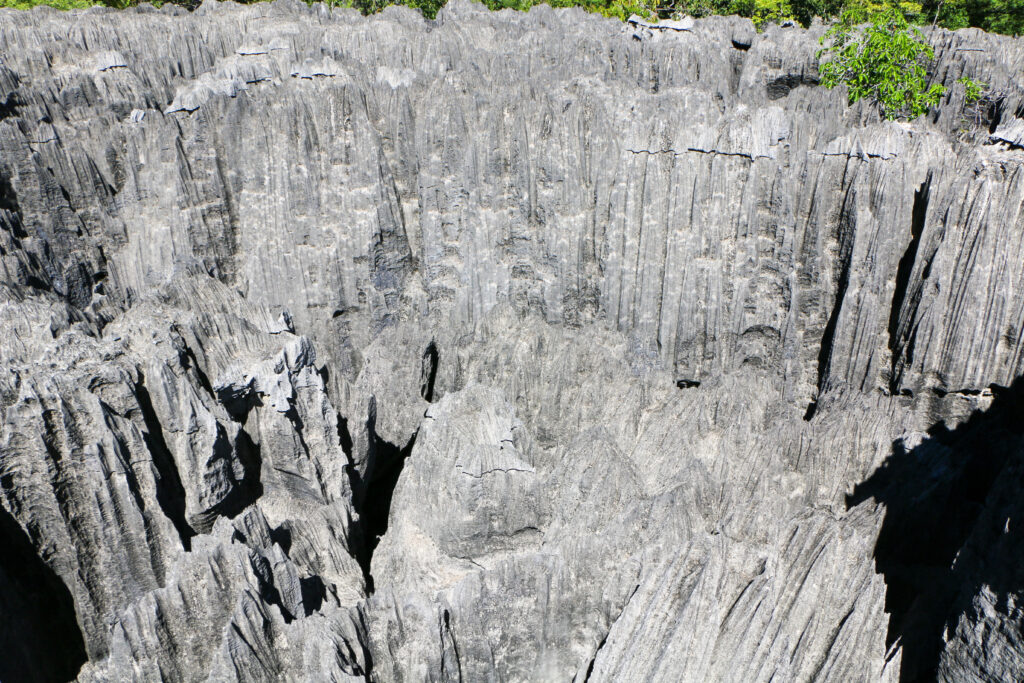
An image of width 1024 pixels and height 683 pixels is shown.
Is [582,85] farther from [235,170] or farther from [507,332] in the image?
[235,170]

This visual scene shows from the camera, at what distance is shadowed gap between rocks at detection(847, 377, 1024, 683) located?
720cm

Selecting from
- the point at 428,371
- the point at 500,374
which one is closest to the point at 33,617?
the point at 428,371

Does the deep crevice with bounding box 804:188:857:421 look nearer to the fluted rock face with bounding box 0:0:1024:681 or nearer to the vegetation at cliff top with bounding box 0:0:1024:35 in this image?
the fluted rock face with bounding box 0:0:1024:681

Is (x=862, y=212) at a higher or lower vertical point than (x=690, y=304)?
higher

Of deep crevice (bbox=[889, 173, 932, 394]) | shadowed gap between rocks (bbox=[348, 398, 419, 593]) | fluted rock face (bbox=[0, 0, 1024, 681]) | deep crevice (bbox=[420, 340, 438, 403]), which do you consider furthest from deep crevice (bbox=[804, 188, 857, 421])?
shadowed gap between rocks (bbox=[348, 398, 419, 593])

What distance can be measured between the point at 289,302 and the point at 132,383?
5582 mm

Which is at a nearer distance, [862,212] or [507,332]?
[862,212]

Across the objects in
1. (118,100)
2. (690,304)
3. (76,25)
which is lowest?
(690,304)

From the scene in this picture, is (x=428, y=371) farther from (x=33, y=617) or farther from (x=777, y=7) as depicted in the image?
(x=777, y=7)

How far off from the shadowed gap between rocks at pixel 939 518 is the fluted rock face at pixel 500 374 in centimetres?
6

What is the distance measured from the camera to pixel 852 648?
680cm

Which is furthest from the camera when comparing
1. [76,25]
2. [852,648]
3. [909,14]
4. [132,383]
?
[909,14]

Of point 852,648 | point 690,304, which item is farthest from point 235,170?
point 852,648

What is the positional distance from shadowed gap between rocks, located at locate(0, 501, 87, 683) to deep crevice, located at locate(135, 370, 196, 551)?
130 cm
